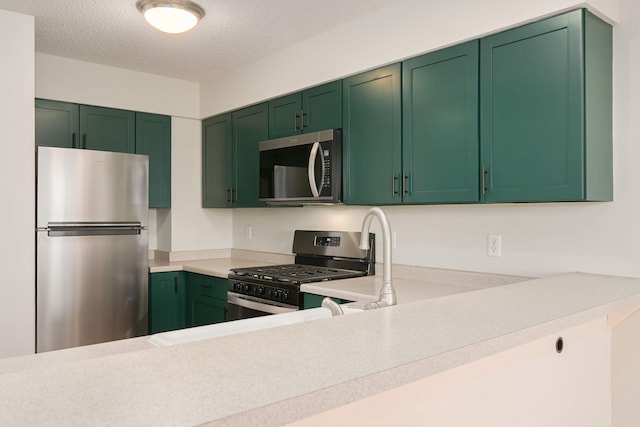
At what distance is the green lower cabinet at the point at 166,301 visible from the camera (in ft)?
12.3

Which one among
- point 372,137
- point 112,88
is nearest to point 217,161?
point 112,88

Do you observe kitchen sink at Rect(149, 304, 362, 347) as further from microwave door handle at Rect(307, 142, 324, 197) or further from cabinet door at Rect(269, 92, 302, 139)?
cabinet door at Rect(269, 92, 302, 139)

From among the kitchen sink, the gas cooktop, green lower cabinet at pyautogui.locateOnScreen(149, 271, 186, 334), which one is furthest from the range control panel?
the kitchen sink

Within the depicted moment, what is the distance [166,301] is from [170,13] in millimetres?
2189

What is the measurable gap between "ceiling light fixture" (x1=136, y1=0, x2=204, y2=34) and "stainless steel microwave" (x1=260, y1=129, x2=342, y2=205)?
979 millimetres

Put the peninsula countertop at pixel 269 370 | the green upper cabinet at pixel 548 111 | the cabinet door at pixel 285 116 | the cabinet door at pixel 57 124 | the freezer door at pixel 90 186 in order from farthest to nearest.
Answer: the cabinet door at pixel 57 124, the cabinet door at pixel 285 116, the freezer door at pixel 90 186, the green upper cabinet at pixel 548 111, the peninsula countertop at pixel 269 370

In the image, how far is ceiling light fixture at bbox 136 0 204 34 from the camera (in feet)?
8.42

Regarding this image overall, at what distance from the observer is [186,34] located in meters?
3.12

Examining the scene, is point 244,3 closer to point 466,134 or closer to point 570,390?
point 466,134

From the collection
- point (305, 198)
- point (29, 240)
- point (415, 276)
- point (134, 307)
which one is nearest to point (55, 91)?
point (29, 240)

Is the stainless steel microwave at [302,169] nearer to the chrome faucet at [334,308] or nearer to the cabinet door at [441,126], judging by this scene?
the cabinet door at [441,126]

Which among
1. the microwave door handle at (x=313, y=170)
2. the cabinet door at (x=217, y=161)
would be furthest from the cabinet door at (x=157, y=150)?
the microwave door handle at (x=313, y=170)

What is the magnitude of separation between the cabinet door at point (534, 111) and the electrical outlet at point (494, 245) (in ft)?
1.06

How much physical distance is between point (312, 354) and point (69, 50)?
3.42 metres
